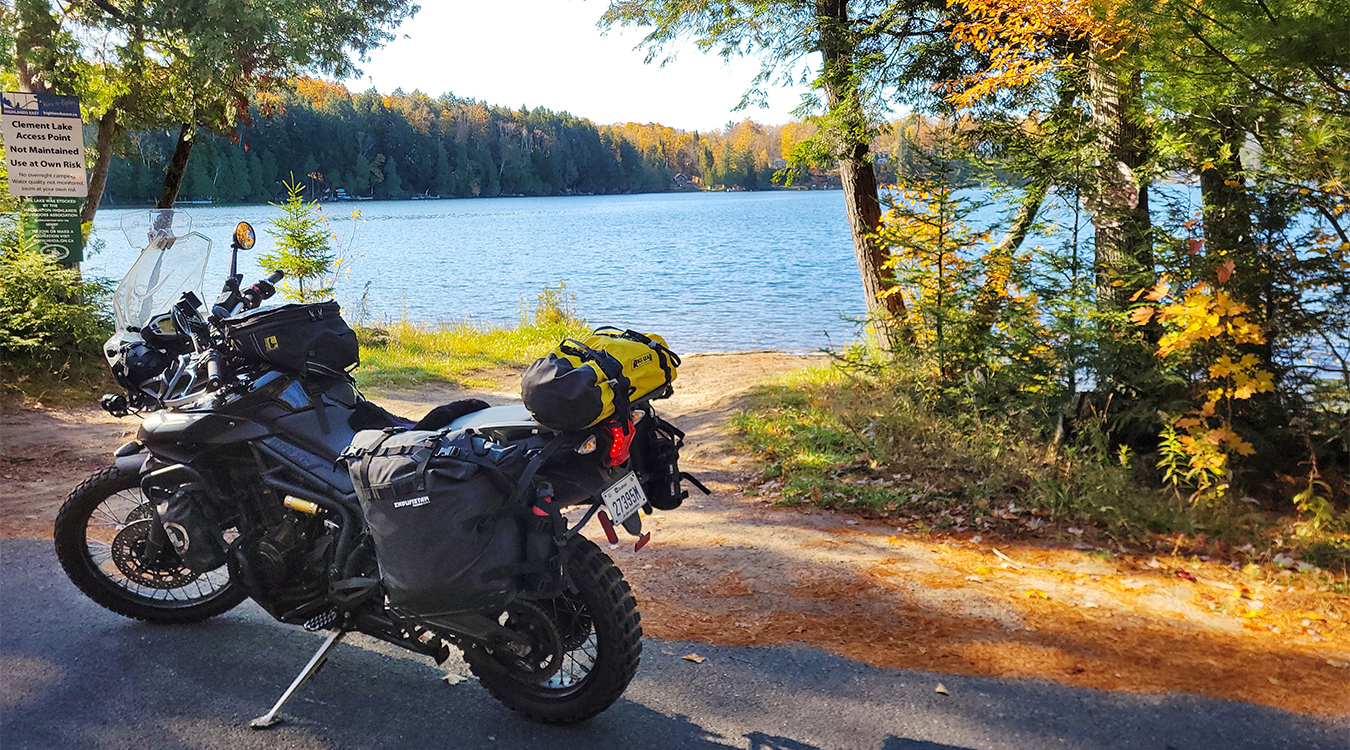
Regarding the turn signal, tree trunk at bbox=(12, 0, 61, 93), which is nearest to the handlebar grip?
the turn signal

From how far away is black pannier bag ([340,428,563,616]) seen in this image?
117 inches

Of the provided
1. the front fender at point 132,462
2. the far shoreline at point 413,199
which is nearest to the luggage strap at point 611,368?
the front fender at point 132,462

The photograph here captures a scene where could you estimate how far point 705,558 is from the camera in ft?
17.4

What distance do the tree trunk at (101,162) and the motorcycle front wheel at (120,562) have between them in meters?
9.78

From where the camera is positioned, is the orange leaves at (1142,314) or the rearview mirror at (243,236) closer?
the rearview mirror at (243,236)

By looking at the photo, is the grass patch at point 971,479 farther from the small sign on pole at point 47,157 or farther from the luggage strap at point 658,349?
the small sign on pole at point 47,157

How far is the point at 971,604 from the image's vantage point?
4.55 m

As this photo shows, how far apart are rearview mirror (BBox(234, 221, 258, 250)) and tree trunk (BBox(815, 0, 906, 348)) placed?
18.1ft

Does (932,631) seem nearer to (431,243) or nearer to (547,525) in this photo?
(547,525)

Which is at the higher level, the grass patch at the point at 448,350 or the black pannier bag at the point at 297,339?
the black pannier bag at the point at 297,339

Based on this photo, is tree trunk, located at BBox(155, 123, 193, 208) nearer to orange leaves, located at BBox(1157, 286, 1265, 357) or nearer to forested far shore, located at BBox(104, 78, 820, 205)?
orange leaves, located at BBox(1157, 286, 1265, 357)

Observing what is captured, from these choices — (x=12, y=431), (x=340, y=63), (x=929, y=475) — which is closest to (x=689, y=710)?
(x=929, y=475)

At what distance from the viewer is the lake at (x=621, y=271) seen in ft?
67.5

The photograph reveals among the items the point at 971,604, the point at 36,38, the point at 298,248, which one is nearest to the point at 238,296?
the point at 971,604
